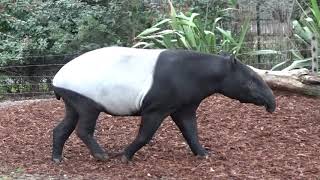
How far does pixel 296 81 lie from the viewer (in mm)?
8641

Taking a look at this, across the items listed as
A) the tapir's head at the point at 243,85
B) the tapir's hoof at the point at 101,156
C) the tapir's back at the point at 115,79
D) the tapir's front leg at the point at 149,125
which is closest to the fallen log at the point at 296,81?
the tapir's head at the point at 243,85

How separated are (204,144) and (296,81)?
2.53 m

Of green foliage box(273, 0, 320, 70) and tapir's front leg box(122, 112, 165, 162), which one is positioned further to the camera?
green foliage box(273, 0, 320, 70)

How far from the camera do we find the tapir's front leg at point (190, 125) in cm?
596

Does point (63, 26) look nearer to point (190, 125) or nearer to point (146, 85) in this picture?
point (190, 125)

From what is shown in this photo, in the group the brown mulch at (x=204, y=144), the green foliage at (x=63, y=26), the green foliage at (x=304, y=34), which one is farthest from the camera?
the green foliage at (x=63, y=26)

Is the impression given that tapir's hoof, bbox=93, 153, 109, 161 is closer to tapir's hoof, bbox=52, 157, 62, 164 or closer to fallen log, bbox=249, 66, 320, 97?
tapir's hoof, bbox=52, 157, 62, 164

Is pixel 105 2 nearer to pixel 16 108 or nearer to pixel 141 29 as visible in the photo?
pixel 141 29

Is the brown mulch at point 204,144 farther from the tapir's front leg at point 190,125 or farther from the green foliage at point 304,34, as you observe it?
the green foliage at point 304,34

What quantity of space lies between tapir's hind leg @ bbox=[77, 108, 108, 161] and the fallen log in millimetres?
3593

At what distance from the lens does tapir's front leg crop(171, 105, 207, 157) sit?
19.5ft

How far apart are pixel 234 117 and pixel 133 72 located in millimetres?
2482

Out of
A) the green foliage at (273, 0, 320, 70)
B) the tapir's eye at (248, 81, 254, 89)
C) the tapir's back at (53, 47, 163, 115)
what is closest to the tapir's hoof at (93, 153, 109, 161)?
the tapir's back at (53, 47, 163, 115)

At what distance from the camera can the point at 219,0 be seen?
1303 centimetres
